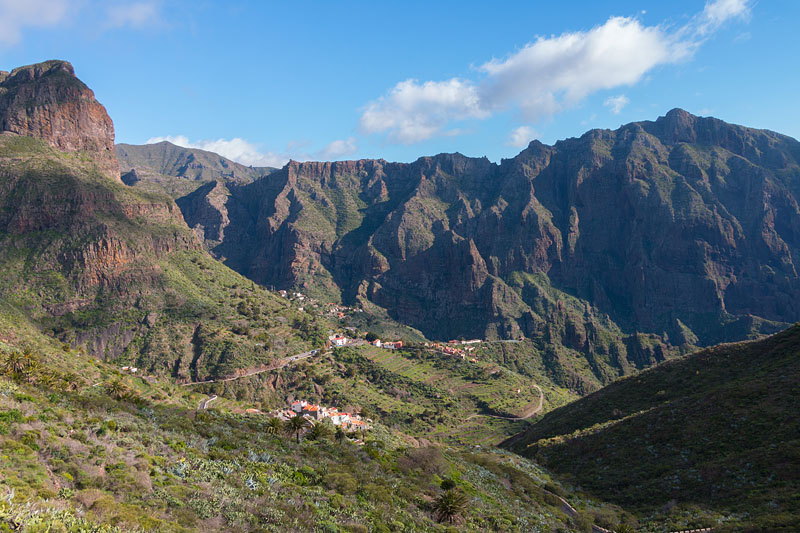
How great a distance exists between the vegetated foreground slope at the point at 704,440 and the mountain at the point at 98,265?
95373 mm

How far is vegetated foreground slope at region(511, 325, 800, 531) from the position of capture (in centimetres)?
4272

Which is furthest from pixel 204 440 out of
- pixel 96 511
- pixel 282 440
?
pixel 96 511

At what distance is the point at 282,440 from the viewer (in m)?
43.7

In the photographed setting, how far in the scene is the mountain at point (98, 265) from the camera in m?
119

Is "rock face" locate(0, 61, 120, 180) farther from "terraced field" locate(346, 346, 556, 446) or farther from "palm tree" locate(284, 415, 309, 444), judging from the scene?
"palm tree" locate(284, 415, 309, 444)

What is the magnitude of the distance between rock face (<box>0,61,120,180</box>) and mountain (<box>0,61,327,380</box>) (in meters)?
0.41

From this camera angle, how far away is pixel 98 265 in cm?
12938

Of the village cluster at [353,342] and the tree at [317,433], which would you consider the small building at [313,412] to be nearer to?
the tree at [317,433]

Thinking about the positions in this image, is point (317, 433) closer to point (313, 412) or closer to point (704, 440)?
point (313, 412)

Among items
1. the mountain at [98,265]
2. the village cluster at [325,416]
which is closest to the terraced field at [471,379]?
the mountain at [98,265]

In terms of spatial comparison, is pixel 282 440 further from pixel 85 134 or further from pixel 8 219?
pixel 85 134

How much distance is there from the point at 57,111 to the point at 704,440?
687 feet

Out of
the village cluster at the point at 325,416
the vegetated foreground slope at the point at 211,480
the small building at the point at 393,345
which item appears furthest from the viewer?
the small building at the point at 393,345

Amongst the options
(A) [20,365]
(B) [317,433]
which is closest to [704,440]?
(B) [317,433]
